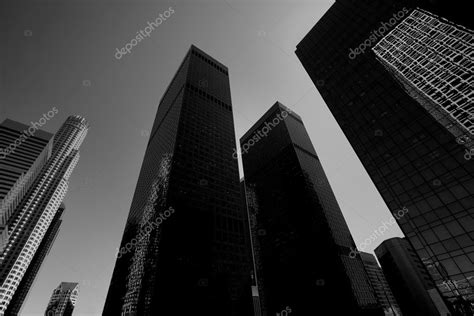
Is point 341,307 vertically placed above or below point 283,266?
below

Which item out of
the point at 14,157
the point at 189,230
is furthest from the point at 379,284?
the point at 14,157

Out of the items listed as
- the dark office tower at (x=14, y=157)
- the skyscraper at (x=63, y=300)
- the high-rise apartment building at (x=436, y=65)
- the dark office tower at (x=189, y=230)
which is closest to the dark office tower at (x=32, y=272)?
the skyscraper at (x=63, y=300)

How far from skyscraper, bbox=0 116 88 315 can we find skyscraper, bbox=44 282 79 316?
2157 inches

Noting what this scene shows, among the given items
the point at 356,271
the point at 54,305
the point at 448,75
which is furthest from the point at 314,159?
the point at 54,305

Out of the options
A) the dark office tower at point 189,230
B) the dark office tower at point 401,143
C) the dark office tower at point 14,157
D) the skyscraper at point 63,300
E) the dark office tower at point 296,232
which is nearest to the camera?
the dark office tower at point 401,143

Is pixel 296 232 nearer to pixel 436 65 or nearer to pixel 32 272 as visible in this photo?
pixel 436 65

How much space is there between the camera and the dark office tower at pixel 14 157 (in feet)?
247

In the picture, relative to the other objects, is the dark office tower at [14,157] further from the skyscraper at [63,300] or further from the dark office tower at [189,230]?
the skyscraper at [63,300]

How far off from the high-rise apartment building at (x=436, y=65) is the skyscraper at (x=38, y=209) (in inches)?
6476

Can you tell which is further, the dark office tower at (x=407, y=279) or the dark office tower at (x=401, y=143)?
the dark office tower at (x=407, y=279)

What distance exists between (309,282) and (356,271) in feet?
60.1

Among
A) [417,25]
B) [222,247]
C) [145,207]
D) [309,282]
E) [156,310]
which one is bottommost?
[156,310]

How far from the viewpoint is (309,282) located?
277 ft

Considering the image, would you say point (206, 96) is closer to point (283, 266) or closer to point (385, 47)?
point (385, 47)
